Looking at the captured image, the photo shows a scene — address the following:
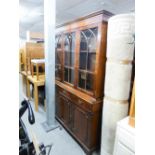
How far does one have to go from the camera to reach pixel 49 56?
2338mm

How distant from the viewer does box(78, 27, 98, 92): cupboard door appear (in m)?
1.79

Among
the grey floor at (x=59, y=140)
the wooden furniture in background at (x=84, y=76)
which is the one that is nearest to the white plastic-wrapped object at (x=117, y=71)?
the wooden furniture in background at (x=84, y=76)

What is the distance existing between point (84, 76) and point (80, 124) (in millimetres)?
722

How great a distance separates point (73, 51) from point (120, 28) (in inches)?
37.5

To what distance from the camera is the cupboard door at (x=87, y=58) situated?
70.3 inches

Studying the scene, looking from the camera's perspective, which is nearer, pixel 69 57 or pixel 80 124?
pixel 80 124

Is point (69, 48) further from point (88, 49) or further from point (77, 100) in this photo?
point (77, 100)

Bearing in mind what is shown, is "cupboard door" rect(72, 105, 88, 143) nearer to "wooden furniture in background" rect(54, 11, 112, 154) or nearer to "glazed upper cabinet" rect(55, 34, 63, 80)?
A: "wooden furniture in background" rect(54, 11, 112, 154)

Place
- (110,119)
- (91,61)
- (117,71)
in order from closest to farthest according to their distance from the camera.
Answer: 1. (117,71)
2. (110,119)
3. (91,61)

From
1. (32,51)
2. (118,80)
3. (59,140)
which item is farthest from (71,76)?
(32,51)

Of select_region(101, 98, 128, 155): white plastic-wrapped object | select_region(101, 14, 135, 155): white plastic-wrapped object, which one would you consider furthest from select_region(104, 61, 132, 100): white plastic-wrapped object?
select_region(101, 98, 128, 155): white plastic-wrapped object

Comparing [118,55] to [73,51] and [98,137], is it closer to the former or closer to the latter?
[73,51]

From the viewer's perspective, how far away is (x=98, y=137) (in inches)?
76.5
